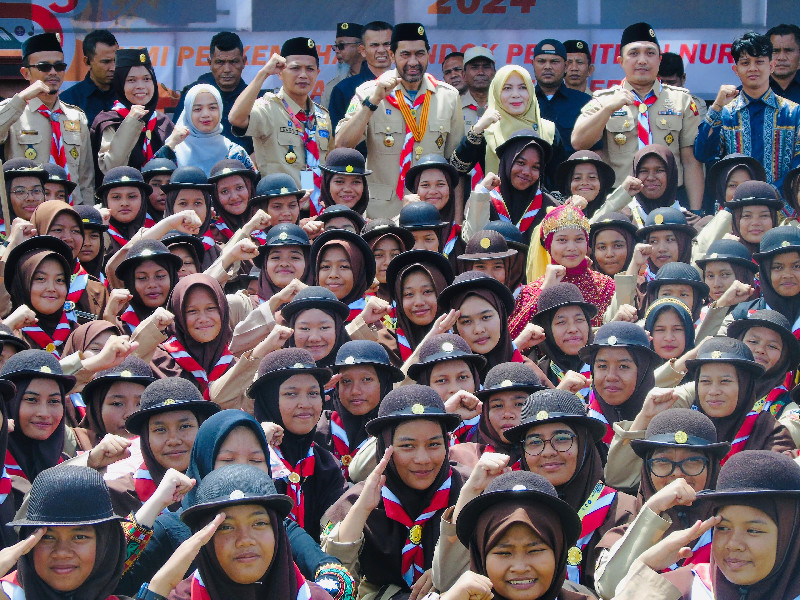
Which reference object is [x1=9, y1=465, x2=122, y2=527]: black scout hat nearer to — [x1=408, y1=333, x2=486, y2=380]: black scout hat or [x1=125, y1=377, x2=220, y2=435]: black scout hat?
[x1=125, y1=377, x2=220, y2=435]: black scout hat

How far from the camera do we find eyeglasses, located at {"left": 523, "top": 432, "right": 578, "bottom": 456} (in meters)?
7.00

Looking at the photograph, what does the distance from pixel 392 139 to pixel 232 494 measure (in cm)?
686

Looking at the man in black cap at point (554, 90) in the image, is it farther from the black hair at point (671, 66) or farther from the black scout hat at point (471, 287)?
the black scout hat at point (471, 287)

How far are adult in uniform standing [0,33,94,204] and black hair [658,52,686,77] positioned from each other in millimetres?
5406

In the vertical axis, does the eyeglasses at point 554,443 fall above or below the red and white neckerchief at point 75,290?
below

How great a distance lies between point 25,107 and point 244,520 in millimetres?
6968

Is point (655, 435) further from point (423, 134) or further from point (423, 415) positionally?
point (423, 134)

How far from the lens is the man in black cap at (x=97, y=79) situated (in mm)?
13039

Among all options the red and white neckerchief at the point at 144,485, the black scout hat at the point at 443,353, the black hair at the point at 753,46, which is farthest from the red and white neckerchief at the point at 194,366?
the black hair at the point at 753,46

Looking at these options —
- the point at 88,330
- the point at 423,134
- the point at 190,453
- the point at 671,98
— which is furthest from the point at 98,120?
the point at 190,453

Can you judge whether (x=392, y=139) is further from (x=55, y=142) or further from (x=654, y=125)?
(x=55, y=142)

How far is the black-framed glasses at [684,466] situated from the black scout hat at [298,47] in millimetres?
6584

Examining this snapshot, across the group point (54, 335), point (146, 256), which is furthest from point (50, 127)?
point (54, 335)

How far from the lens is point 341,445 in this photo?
829 centimetres
